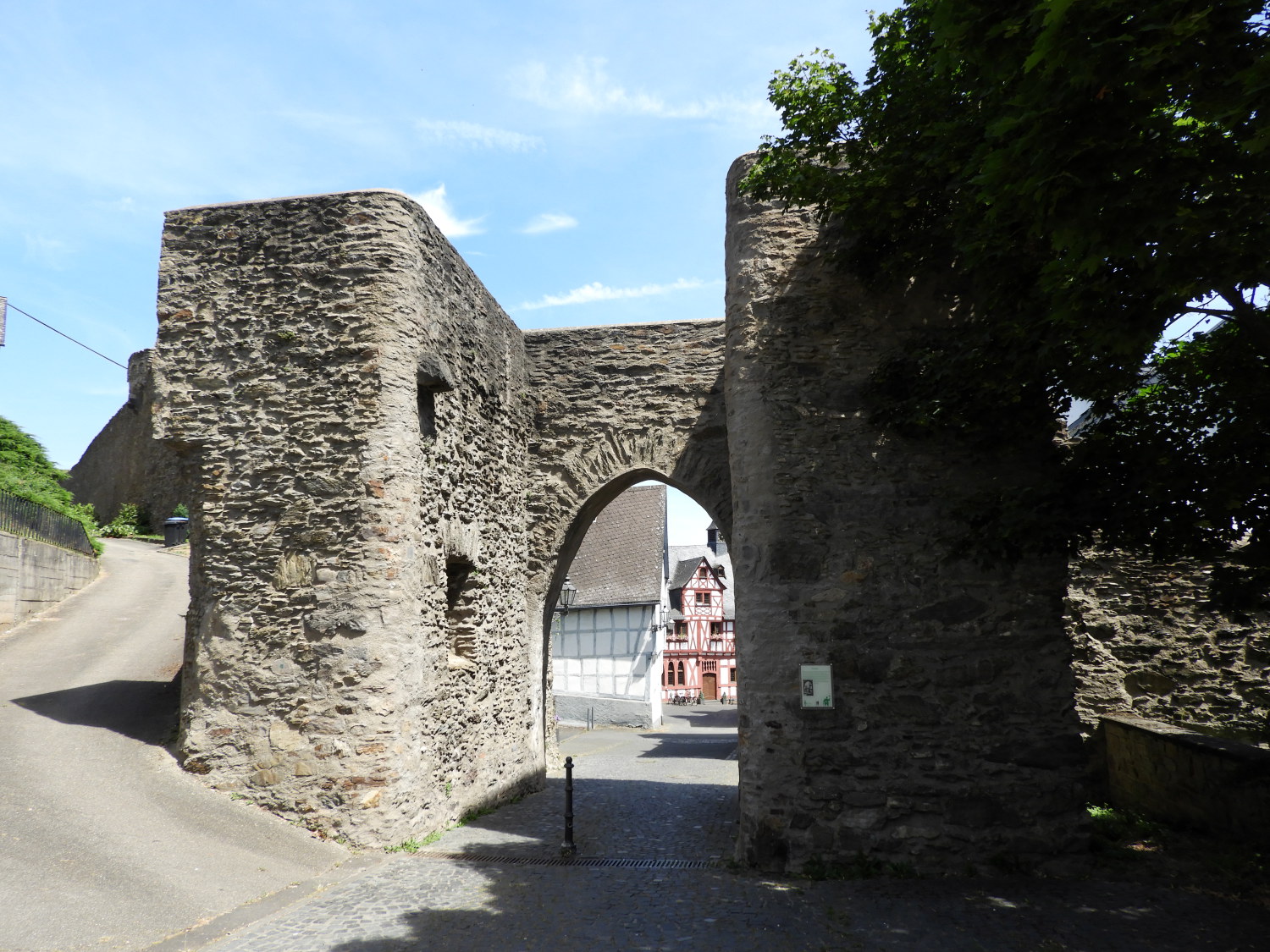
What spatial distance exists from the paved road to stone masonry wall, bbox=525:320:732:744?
415 cm

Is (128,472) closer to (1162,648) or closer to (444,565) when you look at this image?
(444,565)

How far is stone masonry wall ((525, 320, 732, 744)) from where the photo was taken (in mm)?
9570

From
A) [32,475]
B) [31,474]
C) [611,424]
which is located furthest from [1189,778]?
[31,474]

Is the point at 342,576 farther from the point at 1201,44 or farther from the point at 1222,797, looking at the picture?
the point at 1222,797

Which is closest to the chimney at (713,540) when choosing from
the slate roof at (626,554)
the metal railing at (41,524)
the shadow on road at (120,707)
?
the slate roof at (626,554)

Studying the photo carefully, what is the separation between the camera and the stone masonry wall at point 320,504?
6660 mm

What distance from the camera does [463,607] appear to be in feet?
27.9

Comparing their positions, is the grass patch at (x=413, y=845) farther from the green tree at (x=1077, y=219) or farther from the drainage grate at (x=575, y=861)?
the green tree at (x=1077, y=219)

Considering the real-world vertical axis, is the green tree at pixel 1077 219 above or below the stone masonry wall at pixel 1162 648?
above

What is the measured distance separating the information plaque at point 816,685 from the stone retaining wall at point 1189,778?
287 cm

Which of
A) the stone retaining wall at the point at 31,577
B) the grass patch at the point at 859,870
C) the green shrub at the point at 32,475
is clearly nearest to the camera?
the grass patch at the point at 859,870

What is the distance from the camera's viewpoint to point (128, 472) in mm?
23188

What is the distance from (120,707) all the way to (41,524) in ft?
16.8

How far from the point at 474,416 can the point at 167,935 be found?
203 inches
